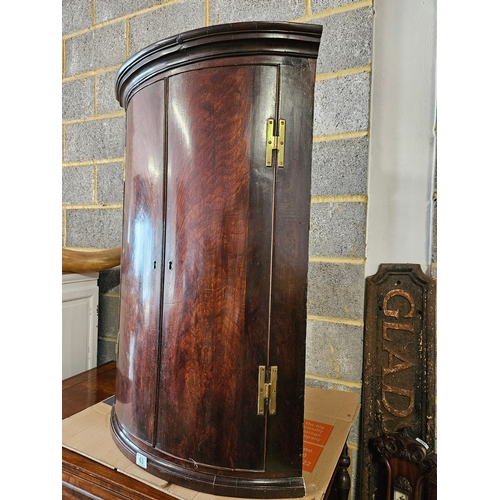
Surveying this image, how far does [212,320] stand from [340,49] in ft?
3.21

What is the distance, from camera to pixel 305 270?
2.07 feet

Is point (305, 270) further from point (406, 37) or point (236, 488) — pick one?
point (406, 37)

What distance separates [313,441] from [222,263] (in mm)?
508

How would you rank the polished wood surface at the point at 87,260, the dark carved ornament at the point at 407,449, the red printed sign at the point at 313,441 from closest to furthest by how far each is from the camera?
the red printed sign at the point at 313,441 → the dark carved ornament at the point at 407,449 → the polished wood surface at the point at 87,260

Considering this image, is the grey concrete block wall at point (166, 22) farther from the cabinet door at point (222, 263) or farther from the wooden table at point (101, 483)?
the wooden table at point (101, 483)

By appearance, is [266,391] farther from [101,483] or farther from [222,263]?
[101,483]

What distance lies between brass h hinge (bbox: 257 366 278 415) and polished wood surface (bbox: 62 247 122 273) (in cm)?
95

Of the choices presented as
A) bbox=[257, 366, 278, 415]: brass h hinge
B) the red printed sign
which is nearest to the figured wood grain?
bbox=[257, 366, 278, 415]: brass h hinge

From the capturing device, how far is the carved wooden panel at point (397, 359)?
1.02 meters

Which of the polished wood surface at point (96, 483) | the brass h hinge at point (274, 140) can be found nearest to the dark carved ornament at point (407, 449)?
the polished wood surface at point (96, 483)

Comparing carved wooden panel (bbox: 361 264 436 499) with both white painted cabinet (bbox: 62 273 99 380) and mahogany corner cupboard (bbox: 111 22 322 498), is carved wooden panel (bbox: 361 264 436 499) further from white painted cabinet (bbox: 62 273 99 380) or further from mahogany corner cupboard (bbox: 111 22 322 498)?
white painted cabinet (bbox: 62 273 99 380)

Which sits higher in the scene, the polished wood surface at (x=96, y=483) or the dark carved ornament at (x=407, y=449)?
the polished wood surface at (x=96, y=483)

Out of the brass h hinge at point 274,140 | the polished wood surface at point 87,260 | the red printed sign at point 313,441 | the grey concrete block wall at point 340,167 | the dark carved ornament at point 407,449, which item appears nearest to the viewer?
the brass h hinge at point 274,140
